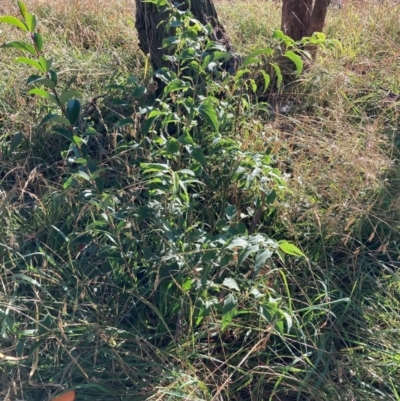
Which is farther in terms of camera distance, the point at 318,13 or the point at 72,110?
the point at 318,13

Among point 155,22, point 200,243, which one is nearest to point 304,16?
point 155,22

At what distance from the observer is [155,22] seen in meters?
2.87

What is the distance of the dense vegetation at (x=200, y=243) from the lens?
6.14 ft

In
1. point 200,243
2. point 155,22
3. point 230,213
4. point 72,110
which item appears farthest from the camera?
point 155,22

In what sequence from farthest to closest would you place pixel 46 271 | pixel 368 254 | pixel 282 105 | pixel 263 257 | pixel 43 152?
pixel 282 105 < pixel 43 152 < pixel 368 254 < pixel 46 271 < pixel 263 257

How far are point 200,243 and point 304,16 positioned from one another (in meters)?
1.96

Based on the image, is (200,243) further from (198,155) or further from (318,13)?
(318,13)

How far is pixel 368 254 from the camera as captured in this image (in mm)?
2367

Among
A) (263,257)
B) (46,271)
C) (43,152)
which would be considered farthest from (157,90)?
(263,257)

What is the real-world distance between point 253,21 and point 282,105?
3.81 ft

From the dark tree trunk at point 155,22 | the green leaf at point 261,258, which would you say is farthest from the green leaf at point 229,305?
the dark tree trunk at point 155,22

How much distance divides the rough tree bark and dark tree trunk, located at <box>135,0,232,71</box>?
58 cm

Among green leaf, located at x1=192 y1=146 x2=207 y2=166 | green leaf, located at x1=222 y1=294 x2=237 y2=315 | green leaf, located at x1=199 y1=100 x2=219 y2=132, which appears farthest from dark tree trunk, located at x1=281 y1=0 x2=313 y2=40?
green leaf, located at x1=222 y1=294 x2=237 y2=315

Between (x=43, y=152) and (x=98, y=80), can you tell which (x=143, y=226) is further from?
(x=98, y=80)
